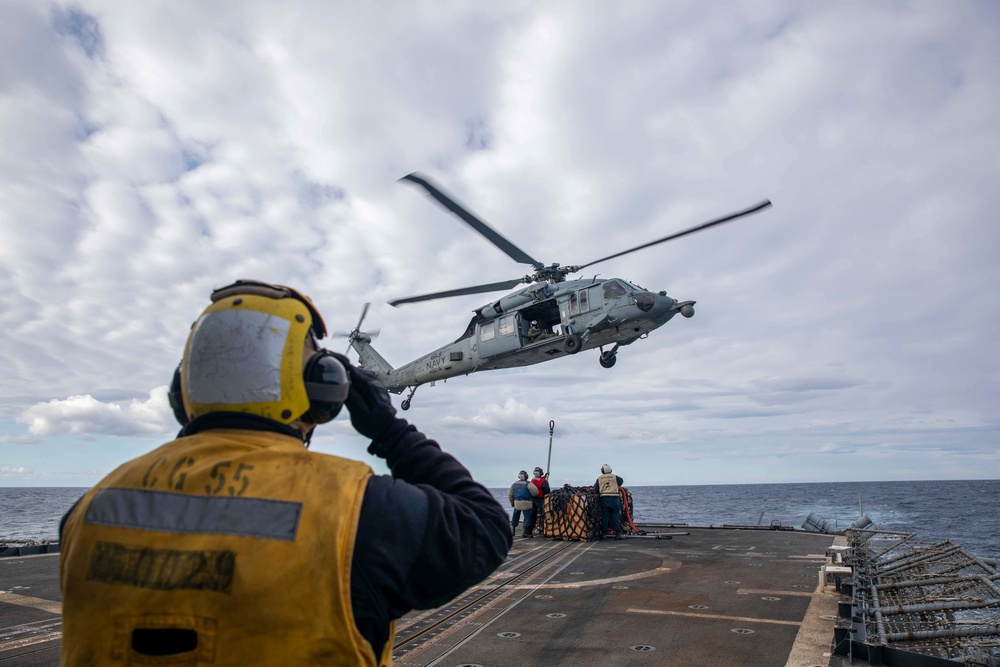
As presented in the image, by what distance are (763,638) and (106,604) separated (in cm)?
655

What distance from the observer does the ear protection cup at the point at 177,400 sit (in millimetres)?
2188

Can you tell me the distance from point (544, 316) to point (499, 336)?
1.37 meters

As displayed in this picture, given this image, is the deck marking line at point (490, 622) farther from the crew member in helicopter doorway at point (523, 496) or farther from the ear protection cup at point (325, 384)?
the ear protection cup at point (325, 384)

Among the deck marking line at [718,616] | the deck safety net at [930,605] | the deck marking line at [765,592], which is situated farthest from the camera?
the deck marking line at [765,592]

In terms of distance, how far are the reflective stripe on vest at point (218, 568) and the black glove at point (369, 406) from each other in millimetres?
500

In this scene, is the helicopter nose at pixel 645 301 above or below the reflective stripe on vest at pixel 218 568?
above

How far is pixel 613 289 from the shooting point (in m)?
15.4

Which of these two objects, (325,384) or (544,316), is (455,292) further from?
(325,384)

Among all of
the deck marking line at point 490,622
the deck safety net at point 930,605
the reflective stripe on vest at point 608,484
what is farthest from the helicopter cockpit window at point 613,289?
the deck safety net at point 930,605

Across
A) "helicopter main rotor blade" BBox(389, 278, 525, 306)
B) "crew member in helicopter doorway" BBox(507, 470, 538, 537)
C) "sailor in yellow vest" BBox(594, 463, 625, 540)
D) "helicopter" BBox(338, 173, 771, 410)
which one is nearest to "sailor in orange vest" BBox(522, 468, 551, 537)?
"crew member in helicopter doorway" BBox(507, 470, 538, 537)

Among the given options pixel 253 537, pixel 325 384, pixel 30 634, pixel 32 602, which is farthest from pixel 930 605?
pixel 32 602

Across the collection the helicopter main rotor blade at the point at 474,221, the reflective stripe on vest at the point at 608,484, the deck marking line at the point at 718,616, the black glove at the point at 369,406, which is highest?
the helicopter main rotor blade at the point at 474,221

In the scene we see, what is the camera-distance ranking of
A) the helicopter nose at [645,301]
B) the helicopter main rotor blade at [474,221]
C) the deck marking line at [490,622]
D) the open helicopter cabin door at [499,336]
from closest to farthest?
the deck marking line at [490,622] < the helicopter main rotor blade at [474,221] < the helicopter nose at [645,301] < the open helicopter cabin door at [499,336]

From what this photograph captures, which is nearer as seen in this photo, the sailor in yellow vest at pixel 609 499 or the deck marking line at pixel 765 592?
the deck marking line at pixel 765 592
